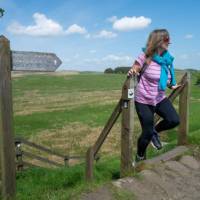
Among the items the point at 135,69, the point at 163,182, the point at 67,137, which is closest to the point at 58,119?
the point at 67,137

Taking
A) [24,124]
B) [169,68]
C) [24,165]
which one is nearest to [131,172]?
[169,68]

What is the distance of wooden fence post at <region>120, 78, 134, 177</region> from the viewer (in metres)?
5.66

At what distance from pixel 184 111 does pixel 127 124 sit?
7.31ft

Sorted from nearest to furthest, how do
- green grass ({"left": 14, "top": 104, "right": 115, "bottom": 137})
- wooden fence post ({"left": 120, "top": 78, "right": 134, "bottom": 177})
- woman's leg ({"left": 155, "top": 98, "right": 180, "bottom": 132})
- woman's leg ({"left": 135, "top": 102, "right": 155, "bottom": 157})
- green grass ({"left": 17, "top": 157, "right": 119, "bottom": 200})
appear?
wooden fence post ({"left": 120, "top": 78, "right": 134, "bottom": 177}) → woman's leg ({"left": 135, "top": 102, "right": 155, "bottom": 157}) → woman's leg ({"left": 155, "top": 98, "right": 180, "bottom": 132}) → green grass ({"left": 17, "top": 157, "right": 119, "bottom": 200}) → green grass ({"left": 14, "top": 104, "right": 115, "bottom": 137})

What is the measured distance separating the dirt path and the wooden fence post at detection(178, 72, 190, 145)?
1.03m

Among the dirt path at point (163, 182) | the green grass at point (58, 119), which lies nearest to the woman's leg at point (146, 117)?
the dirt path at point (163, 182)

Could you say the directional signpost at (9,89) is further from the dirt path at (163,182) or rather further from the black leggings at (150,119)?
the black leggings at (150,119)

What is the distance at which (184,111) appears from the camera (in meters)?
7.68

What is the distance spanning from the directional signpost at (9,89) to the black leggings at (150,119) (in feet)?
4.67

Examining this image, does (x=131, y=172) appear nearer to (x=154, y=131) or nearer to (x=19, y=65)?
(x=154, y=131)

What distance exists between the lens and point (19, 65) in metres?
5.48

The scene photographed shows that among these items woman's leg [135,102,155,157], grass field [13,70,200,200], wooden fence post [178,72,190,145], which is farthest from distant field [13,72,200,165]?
woman's leg [135,102,155,157]

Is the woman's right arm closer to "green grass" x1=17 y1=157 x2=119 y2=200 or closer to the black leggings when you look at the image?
the black leggings

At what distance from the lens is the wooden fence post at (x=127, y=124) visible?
5.66 meters
